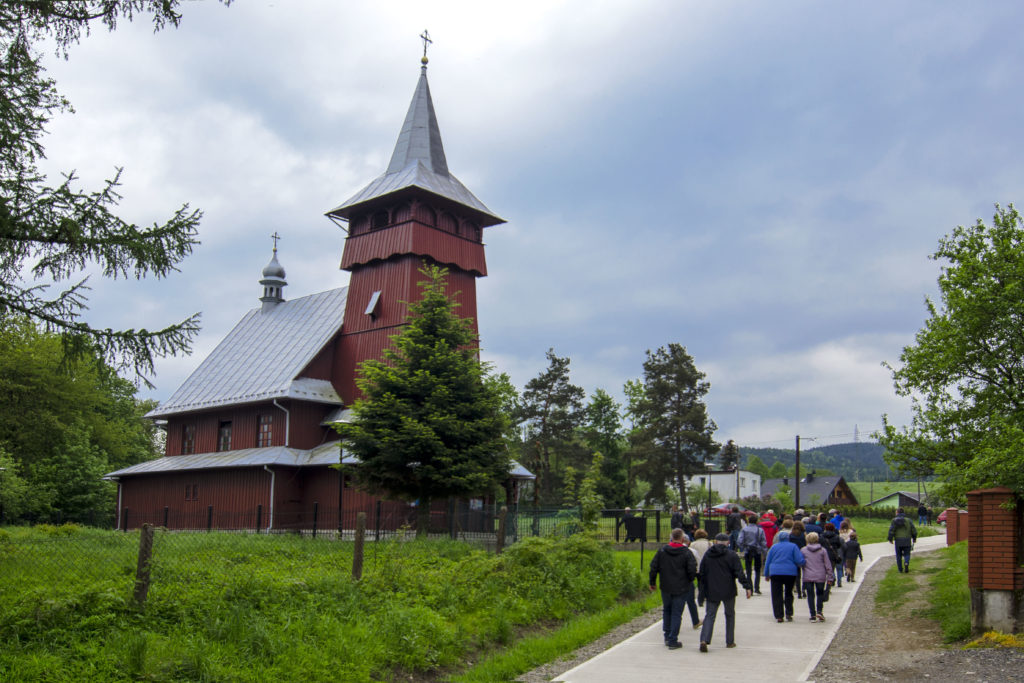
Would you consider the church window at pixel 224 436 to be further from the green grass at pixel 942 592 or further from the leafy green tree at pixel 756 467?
the leafy green tree at pixel 756 467

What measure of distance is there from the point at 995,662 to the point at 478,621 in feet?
20.6

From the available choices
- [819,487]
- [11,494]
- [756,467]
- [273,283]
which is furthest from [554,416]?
[756,467]

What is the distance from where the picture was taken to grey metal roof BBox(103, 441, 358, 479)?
3284 cm

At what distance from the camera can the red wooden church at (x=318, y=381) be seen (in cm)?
3356

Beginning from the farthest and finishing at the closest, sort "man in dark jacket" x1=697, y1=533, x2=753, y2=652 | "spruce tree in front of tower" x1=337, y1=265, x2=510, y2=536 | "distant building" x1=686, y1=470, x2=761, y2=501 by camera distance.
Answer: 1. "distant building" x1=686, y1=470, x2=761, y2=501
2. "spruce tree in front of tower" x1=337, y1=265, x2=510, y2=536
3. "man in dark jacket" x1=697, y1=533, x2=753, y2=652

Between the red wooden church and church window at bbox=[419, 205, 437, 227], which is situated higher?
church window at bbox=[419, 205, 437, 227]

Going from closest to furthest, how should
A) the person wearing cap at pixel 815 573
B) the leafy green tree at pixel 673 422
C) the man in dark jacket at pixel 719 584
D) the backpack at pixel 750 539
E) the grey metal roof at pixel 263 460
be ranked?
the man in dark jacket at pixel 719 584 → the person wearing cap at pixel 815 573 → the backpack at pixel 750 539 → the grey metal roof at pixel 263 460 → the leafy green tree at pixel 673 422

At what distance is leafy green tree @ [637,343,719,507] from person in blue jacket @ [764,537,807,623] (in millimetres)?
41957

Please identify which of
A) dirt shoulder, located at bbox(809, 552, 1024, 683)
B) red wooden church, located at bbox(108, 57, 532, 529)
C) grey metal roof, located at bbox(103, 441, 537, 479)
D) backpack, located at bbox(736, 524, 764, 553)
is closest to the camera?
dirt shoulder, located at bbox(809, 552, 1024, 683)

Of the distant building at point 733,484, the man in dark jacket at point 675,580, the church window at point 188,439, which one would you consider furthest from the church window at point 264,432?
the distant building at point 733,484

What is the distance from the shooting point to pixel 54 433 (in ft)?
162

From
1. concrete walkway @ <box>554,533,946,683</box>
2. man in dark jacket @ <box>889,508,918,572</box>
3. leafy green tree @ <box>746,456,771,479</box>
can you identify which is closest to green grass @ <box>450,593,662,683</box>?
concrete walkway @ <box>554,533,946,683</box>

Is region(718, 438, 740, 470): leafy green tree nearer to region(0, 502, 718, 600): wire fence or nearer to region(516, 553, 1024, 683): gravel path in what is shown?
region(0, 502, 718, 600): wire fence

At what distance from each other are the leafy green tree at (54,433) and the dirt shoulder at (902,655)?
Answer: 1316 inches
